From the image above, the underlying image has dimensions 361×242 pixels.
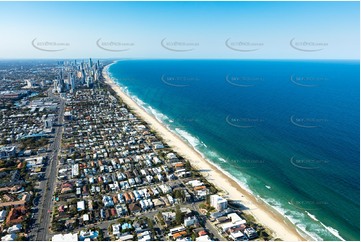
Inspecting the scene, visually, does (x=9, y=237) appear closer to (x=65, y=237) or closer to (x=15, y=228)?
(x=15, y=228)

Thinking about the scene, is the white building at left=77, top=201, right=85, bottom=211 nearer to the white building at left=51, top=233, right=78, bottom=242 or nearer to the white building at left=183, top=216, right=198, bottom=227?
the white building at left=51, top=233, right=78, bottom=242

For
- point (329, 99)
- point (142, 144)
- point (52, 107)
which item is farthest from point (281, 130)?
point (52, 107)

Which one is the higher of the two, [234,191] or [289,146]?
[289,146]

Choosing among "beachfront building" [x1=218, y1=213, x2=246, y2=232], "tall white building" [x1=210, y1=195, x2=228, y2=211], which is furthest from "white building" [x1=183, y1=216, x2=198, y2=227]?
"tall white building" [x1=210, y1=195, x2=228, y2=211]

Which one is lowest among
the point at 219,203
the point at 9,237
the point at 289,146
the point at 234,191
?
the point at 9,237

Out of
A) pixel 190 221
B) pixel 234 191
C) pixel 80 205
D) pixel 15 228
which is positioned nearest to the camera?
pixel 15 228

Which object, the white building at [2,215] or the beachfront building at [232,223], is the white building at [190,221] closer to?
the beachfront building at [232,223]

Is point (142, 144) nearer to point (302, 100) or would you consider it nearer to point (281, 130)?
point (281, 130)

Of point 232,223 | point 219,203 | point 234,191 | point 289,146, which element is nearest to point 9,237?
point 219,203

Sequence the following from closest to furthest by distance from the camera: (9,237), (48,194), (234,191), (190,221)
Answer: (9,237) → (190,221) → (48,194) → (234,191)

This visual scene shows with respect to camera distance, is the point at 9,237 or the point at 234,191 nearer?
the point at 9,237

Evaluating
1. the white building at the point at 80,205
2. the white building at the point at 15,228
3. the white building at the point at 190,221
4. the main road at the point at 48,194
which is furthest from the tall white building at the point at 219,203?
the white building at the point at 15,228
